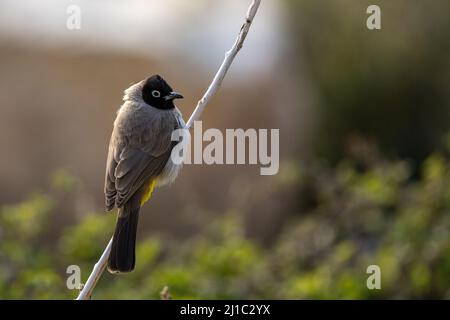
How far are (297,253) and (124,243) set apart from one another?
3117mm

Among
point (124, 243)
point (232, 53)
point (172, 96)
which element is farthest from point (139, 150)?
point (232, 53)

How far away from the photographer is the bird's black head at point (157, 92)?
4141 millimetres

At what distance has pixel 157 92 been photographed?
4199 millimetres

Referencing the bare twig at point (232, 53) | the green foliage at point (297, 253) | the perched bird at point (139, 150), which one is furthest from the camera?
the green foliage at point (297, 253)

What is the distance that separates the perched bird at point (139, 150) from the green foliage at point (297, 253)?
41.0 inches

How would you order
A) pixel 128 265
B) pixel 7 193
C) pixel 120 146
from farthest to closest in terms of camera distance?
pixel 7 193
pixel 120 146
pixel 128 265

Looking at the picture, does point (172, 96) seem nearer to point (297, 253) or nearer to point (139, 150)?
point (139, 150)

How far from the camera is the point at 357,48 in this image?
10.3 meters

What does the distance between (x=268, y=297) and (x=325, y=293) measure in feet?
2.30

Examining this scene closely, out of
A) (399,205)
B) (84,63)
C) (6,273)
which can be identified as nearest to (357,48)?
Answer: (84,63)

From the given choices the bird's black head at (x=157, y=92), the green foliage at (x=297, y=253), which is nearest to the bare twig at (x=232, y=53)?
the bird's black head at (x=157, y=92)

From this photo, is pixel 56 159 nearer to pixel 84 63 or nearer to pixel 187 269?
pixel 84 63

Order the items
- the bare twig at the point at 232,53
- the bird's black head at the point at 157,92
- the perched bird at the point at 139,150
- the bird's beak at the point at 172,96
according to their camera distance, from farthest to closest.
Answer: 1. the bird's black head at the point at 157,92
2. the bird's beak at the point at 172,96
3. the perched bird at the point at 139,150
4. the bare twig at the point at 232,53

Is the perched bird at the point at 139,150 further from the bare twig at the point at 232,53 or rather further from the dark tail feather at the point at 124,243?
the bare twig at the point at 232,53
